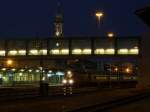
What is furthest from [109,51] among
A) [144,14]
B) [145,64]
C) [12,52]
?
[144,14]

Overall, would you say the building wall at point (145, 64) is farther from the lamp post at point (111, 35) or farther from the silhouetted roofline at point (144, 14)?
the silhouetted roofline at point (144, 14)

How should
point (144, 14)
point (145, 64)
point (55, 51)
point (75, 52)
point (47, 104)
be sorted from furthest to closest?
point (55, 51) → point (75, 52) → point (145, 64) → point (47, 104) → point (144, 14)

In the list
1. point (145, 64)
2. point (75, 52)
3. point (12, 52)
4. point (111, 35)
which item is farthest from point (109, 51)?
point (145, 64)

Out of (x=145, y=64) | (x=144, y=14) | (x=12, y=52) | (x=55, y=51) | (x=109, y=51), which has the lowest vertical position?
(x=144, y=14)

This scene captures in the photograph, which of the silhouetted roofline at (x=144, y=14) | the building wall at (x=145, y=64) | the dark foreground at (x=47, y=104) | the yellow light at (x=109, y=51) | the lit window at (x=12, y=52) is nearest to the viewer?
the silhouetted roofline at (x=144, y=14)

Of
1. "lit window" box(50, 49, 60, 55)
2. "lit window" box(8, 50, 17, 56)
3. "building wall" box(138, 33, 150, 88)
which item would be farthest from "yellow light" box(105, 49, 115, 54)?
"lit window" box(8, 50, 17, 56)

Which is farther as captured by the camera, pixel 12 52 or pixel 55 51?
pixel 12 52

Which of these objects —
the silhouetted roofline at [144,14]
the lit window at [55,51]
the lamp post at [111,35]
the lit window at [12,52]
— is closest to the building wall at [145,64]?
the lamp post at [111,35]

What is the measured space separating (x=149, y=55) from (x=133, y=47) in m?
16.7

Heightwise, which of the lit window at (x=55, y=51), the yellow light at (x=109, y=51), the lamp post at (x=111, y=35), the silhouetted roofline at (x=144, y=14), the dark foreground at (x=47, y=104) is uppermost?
the lamp post at (x=111, y=35)

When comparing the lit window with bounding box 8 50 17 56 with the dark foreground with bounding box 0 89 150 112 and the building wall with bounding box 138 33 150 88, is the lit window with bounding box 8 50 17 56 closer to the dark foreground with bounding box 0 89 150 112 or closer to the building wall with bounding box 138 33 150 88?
the building wall with bounding box 138 33 150 88

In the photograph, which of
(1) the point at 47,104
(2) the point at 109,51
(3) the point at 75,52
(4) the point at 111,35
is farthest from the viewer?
(4) the point at 111,35

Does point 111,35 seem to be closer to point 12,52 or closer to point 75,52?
point 75,52

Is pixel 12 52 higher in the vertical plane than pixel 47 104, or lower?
higher
